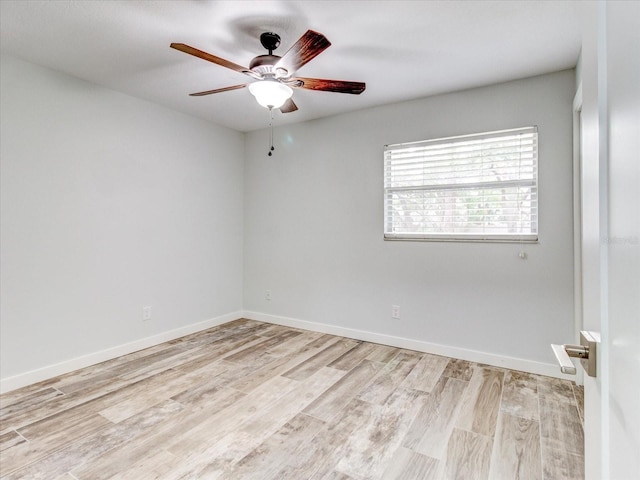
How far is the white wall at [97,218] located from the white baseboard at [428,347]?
3.38 ft

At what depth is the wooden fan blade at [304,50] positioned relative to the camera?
174 centimetres

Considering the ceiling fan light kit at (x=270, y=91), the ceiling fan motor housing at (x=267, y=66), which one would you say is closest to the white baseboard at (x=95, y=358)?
the ceiling fan light kit at (x=270, y=91)

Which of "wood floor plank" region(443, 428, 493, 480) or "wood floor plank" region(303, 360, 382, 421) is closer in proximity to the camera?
"wood floor plank" region(443, 428, 493, 480)

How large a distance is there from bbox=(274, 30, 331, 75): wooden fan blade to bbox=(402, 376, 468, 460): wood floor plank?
227 cm

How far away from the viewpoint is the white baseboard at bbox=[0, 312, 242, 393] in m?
2.54

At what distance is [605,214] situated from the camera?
0.63m

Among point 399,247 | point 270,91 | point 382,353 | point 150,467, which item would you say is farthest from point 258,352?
point 270,91

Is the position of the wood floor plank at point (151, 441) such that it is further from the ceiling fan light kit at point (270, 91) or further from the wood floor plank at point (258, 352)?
the ceiling fan light kit at point (270, 91)

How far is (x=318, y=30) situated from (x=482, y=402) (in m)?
2.77

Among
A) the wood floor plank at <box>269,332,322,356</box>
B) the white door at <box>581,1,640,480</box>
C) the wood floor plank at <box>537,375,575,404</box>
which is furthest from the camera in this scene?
the wood floor plank at <box>269,332,322,356</box>

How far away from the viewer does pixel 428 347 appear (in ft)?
10.8

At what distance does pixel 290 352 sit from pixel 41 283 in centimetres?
218

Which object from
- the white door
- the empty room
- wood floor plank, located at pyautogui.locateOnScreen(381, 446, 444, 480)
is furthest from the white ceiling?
wood floor plank, located at pyautogui.locateOnScreen(381, 446, 444, 480)

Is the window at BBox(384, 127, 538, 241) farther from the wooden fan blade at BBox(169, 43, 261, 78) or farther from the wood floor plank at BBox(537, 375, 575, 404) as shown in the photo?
the wooden fan blade at BBox(169, 43, 261, 78)
